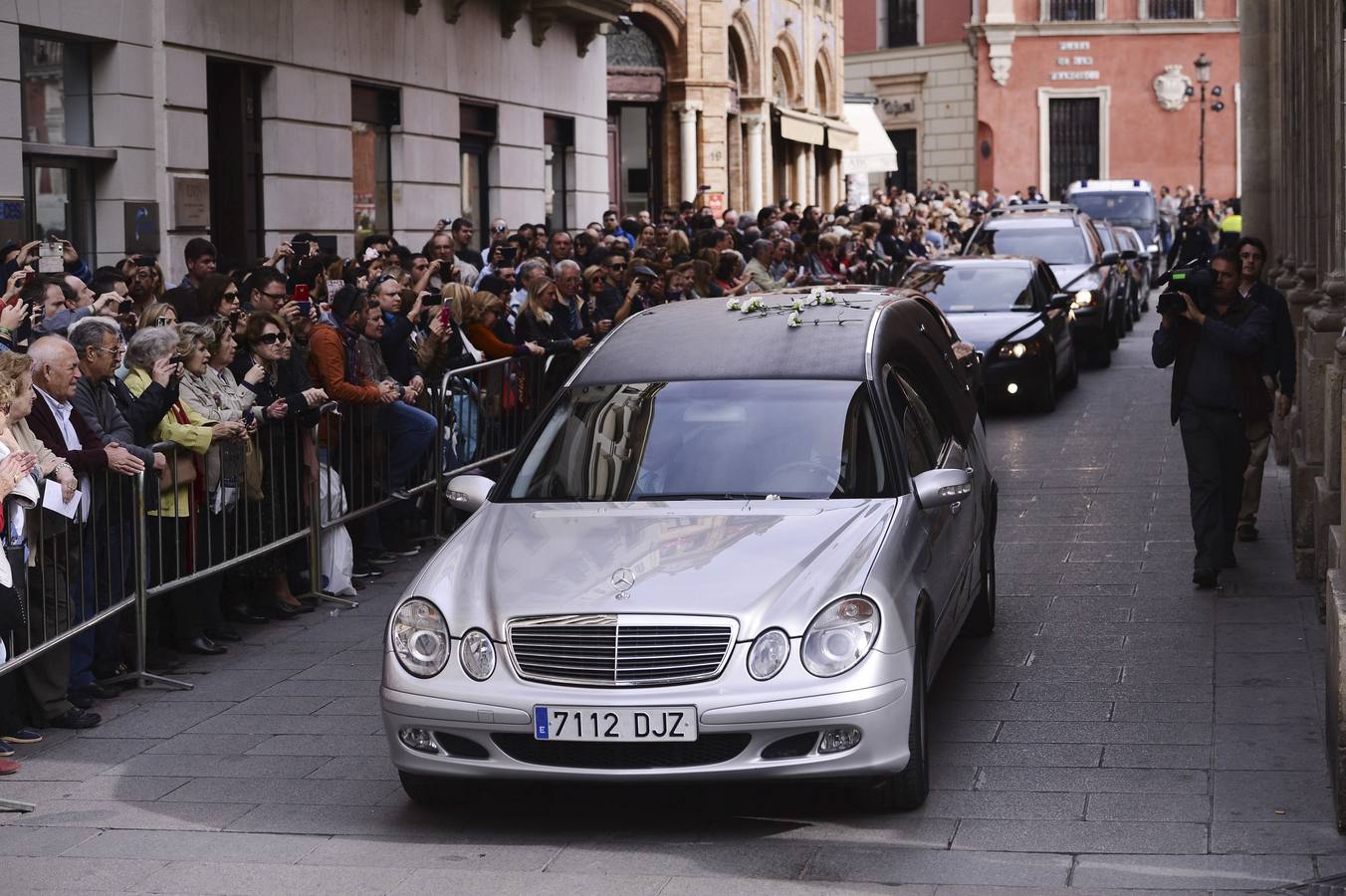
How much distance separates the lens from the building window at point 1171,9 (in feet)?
198

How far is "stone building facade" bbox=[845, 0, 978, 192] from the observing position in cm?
6212

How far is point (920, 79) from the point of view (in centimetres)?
6288

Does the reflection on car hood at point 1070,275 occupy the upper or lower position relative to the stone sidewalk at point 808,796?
upper

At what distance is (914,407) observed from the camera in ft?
28.8

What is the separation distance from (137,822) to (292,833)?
64 cm

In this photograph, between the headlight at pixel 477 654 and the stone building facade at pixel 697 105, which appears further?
the stone building facade at pixel 697 105

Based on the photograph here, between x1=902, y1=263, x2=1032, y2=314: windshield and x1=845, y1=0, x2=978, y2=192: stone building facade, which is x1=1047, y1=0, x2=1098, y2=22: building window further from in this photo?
x1=902, y1=263, x2=1032, y2=314: windshield

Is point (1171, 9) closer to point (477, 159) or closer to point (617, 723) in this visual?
point (477, 159)

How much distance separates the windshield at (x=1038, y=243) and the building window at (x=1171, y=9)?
3826 cm

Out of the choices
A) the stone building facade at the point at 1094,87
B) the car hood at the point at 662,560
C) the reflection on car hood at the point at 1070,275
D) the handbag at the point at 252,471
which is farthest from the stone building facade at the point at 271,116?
the stone building facade at the point at 1094,87

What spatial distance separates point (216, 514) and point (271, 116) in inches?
357

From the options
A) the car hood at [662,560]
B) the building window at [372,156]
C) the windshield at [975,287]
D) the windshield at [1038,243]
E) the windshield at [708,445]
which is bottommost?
the car hood at [662,560]

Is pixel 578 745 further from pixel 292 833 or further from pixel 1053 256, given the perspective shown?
pixel 1053 256

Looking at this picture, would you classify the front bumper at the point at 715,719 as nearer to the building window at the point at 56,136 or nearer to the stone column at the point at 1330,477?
the stone column at the point at 1330,477
